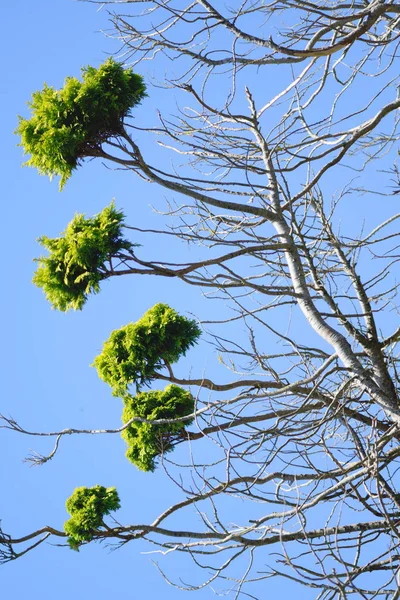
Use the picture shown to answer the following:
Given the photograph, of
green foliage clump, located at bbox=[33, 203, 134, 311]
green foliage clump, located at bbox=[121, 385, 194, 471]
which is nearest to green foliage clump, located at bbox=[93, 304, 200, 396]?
green foliage clump, located at bbox=[121, 385, 194, 471]

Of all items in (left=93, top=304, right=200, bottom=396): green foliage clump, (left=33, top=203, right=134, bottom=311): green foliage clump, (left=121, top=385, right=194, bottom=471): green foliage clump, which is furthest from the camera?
(left=121, top=385, right=194, bottom=471): green foliage clump

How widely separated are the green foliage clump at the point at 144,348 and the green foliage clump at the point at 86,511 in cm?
96

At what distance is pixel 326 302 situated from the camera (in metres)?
5.95

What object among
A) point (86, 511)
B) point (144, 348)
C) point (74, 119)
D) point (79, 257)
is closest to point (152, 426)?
point (144, 348)

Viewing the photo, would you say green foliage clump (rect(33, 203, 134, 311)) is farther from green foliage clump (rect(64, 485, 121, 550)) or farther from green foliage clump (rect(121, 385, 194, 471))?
green foliage clump (rect(64, 485, 121, 550))

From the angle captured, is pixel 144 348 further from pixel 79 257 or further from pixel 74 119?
pixel 74 119

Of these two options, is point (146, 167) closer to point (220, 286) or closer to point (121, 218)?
point (121, 218)

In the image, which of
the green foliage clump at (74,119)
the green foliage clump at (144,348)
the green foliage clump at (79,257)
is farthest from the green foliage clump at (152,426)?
the green foliage clump at (74,119)

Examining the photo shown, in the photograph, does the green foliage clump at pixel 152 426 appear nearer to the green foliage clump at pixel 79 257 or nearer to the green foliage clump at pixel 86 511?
the green foliage clump at pixel 86 511

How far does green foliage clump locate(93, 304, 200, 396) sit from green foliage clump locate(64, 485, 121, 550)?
0.96 metres

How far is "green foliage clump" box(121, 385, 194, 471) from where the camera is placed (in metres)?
6.05

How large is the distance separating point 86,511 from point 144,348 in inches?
57.7

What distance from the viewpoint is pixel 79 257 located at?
16.6ft

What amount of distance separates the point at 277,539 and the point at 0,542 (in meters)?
2.19
